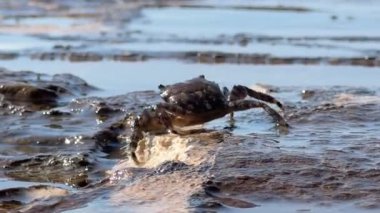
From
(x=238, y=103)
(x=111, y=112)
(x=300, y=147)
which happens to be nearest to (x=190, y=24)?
(x=111, y=112)

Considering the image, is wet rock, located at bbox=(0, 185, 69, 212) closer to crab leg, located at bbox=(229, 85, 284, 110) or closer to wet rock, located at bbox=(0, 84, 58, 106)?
crab leg, located at bbox=(229, 85, 284, 110)

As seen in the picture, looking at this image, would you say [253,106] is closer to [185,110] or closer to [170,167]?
[185,110]

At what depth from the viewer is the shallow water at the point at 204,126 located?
4930 millimetres

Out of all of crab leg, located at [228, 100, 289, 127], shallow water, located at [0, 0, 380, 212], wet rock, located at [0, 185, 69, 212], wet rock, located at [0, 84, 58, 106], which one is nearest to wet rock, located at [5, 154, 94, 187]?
shallow water, located at [0, 0, 380, 212]

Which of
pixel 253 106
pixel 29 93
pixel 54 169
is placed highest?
pixel 253 106

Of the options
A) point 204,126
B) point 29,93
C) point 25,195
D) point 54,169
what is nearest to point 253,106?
point 204,126

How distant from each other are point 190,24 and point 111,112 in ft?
36.2

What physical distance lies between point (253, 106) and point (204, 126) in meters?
0.43

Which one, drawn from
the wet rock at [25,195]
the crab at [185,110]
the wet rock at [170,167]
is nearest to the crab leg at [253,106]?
the crab at [185,110]

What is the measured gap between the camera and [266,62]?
1273cm

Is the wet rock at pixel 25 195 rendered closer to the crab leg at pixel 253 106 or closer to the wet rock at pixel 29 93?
the crab leg at pixel 253 106

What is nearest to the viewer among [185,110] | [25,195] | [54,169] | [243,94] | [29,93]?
[25,195]

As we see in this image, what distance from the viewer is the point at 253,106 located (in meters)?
7.12

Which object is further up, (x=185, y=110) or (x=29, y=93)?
(x=185, y=110)
